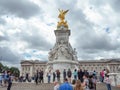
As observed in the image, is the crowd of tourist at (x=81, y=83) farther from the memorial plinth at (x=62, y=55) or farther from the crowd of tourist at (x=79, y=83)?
the memorial plinth at (x=62, y=55)

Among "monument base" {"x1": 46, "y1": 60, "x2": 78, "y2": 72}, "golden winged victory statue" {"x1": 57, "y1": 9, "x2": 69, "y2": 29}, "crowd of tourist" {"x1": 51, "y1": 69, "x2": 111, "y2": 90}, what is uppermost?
"golden winged victory statue" {"x1": 57, "y1": 9, "x2": 69, "y2": 29}

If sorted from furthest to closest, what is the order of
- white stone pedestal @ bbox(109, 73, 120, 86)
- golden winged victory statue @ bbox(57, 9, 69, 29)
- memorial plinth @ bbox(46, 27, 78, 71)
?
golden winged victory statue @ bbox(57, 9, 69, 29)
memorial plinth @ bbox(46, 27, 78, 71)
white stone pedestal @ bbox(109, 73, 120, 86)

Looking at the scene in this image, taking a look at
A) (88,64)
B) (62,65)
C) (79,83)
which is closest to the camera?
(79,83)

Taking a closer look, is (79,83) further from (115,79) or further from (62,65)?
(62,65)

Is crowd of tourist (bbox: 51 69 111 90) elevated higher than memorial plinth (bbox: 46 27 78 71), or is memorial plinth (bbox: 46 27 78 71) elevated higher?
memorial plinth (bbox: 46 27 78 71)

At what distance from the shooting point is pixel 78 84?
9602 mm

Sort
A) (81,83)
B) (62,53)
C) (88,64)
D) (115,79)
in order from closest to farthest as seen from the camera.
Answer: (81,83) → (115,79) → (62,53) → (88,64)

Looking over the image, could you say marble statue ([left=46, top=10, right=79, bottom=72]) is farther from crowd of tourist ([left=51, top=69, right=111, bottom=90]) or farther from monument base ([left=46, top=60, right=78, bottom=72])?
crowd of tourist ([left=51, top=69, right=111, bottom=90])

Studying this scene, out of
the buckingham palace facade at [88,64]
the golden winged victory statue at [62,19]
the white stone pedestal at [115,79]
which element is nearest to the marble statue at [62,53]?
the golden winged victory statue at [62,19]

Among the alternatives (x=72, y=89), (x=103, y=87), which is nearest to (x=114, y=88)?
(x=103, y=87)

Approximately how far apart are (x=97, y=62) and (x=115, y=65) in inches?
356

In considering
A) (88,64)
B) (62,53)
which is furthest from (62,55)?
(88,64)

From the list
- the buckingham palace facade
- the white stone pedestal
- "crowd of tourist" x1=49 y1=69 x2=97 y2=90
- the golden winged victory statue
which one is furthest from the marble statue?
the buckingham palace facade

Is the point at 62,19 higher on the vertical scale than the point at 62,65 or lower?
higher
